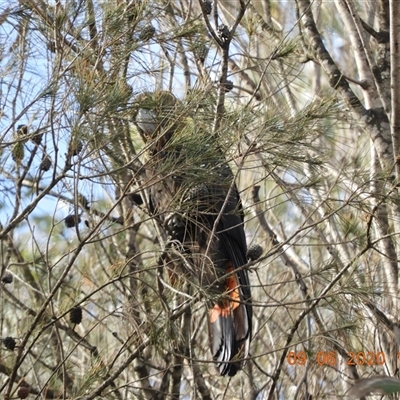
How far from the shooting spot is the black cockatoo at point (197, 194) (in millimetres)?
2211

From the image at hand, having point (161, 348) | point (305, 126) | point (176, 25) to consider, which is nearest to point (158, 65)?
point (176, 25)

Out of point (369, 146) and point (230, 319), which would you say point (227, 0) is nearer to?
point (369, 146)

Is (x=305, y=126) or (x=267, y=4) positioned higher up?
(x=267, y=4)

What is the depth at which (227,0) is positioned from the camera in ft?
12.3

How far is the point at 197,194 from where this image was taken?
2400 millimetres

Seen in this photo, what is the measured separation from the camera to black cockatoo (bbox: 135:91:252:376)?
2.21 meters

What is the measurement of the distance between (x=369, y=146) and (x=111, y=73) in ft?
4.93
